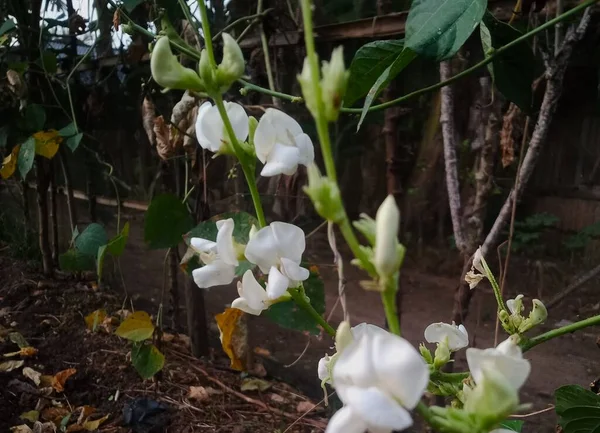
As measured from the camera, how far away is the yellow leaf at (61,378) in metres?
1.25

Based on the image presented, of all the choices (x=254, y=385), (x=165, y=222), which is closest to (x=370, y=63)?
(x=165, y=222)

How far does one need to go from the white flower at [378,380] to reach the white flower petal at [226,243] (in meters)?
0.14

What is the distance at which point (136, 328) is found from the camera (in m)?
1.26

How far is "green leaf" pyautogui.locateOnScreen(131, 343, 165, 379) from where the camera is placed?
3.99 feet

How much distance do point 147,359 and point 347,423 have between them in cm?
113

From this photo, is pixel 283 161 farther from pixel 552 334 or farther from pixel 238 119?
pixel 552 334

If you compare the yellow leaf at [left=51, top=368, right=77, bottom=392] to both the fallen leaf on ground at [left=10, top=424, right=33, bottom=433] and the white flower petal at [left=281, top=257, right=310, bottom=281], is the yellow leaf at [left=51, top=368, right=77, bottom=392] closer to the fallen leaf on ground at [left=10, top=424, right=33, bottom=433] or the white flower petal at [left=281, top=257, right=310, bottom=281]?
the fallen leaf on ground at [left=10, top=424, right=33, bottom=433]

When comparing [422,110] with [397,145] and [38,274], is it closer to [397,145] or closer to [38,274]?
[397,145]

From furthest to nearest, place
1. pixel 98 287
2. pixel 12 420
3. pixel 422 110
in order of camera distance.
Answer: pixel 422 110 → pixel 98 287 → pixel 12 420

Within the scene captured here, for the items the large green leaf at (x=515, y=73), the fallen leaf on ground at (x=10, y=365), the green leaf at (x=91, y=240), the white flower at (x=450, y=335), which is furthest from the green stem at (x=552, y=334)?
the fallen leaf on ground at (x=10, y=365)

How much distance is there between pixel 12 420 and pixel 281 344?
0.76 meters

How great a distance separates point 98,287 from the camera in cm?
183

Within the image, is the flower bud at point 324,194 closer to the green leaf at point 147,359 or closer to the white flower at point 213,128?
the white flower at point 213,128

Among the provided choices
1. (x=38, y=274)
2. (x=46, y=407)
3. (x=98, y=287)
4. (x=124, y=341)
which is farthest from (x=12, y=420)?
(x=38, y=274)
